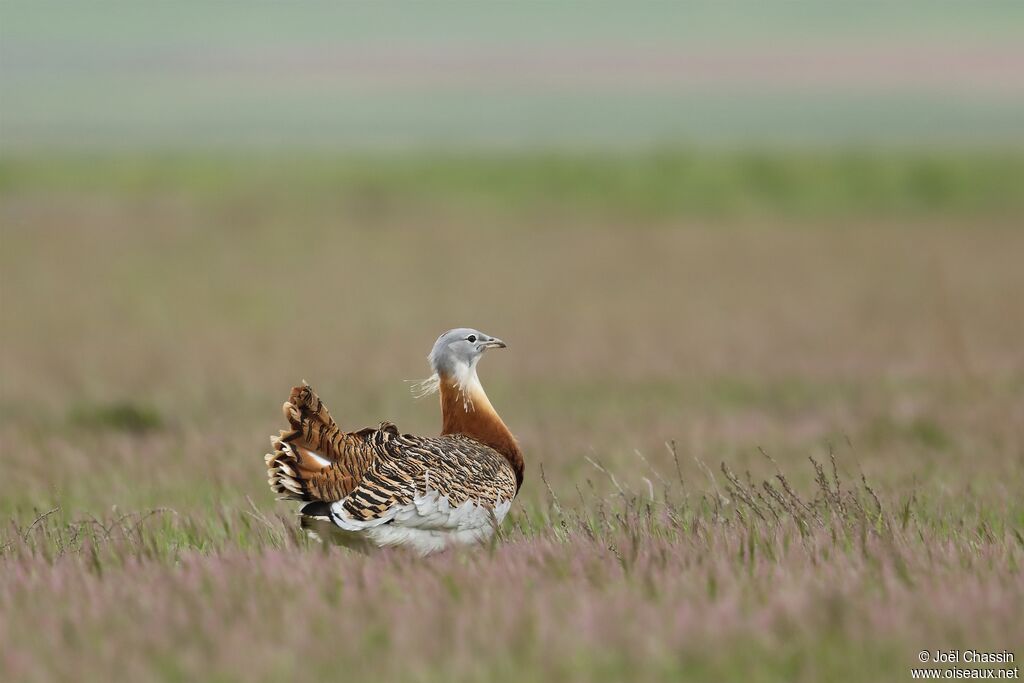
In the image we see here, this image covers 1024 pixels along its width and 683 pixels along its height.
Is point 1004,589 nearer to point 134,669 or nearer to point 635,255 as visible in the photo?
point 134,669

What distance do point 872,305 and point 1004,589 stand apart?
13.7 metres

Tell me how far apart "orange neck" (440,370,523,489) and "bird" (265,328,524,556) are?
0.95 ft

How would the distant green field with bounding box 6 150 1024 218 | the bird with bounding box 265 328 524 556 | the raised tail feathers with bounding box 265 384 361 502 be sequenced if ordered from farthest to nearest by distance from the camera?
Answer: the distant green field with bounding box 6 150 1024 218 < the raised tail feathers with bounding box 265 384 361 502 < the bird with bounding box 265 328 524 556

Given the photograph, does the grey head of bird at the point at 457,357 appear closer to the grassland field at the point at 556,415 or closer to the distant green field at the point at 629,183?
the grassland field at the point at 556,415

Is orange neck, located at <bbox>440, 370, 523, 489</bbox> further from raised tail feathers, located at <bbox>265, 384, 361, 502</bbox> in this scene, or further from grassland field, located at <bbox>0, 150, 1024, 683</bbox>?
raised tail feathers, located at <bbox>265, 384, 361, 502</bbox>

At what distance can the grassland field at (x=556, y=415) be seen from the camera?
4586 mm

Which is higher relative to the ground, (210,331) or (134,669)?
(210,331)

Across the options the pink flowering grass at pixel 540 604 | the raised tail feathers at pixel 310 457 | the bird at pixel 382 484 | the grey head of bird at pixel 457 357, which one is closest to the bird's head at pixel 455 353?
the grey head of bird at pixel 457 357

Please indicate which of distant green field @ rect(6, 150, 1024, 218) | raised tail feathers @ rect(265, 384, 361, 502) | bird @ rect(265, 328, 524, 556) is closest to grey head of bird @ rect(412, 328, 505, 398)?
bird @ rect(265, 328, 524, 556)

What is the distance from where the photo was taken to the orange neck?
657 cm

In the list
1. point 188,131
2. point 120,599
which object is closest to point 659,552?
point 120,599

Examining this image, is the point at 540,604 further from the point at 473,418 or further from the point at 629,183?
the point at 629,183

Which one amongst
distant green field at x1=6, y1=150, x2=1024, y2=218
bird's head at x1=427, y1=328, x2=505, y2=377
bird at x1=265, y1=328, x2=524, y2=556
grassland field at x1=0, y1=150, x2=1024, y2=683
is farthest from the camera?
distant green field at x1=6, y1=150, x2=1024, y2=218

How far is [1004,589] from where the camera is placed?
4988 mm
